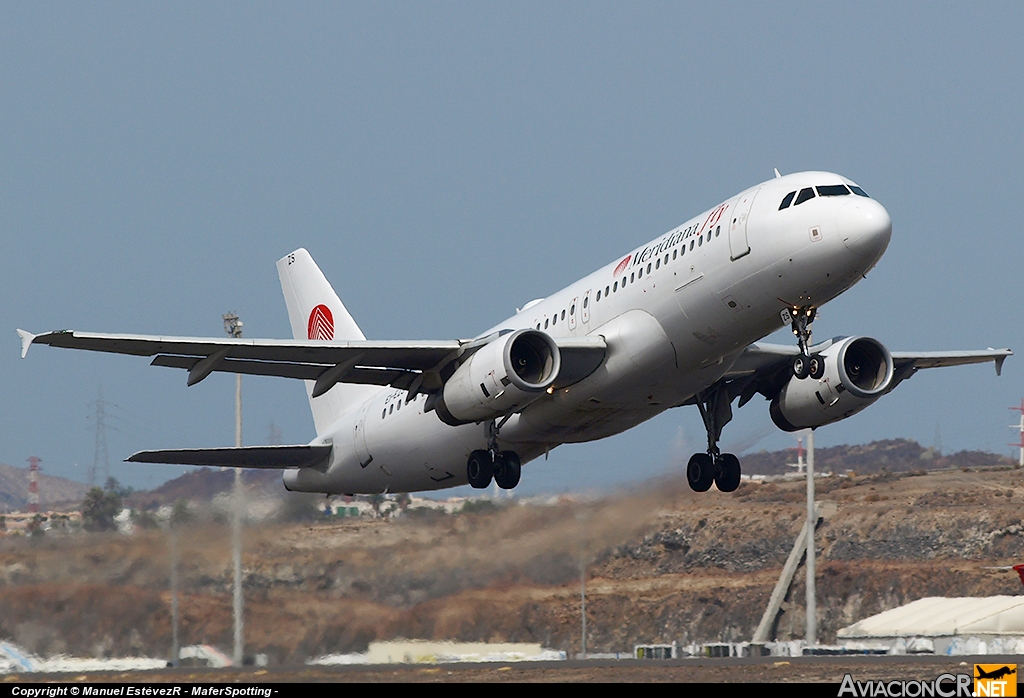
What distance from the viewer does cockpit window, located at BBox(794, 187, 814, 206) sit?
88.6 feet

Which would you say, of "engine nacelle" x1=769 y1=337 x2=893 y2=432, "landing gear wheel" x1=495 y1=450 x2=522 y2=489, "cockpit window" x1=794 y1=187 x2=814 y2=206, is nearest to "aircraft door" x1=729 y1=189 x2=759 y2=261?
"cockpit window" x1=794 y1=187 x2=814 y2=206

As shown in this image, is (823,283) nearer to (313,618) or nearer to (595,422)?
(595,422)

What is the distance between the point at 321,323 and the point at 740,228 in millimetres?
17544

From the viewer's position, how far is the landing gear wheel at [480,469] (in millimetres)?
32312

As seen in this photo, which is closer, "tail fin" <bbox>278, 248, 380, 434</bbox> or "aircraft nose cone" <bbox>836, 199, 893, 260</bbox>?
"aircraft nose cone" <bbox>836, 199, 893, 260</bbox>

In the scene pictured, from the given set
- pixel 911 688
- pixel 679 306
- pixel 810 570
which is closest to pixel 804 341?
pixel 679 306

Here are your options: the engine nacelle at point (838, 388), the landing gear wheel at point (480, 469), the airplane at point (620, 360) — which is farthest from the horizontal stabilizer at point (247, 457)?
the engine nacelle at point (838, 388)

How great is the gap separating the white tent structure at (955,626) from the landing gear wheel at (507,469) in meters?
17.7

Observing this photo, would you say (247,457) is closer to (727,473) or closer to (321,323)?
(321,323)

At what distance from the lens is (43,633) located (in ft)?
109

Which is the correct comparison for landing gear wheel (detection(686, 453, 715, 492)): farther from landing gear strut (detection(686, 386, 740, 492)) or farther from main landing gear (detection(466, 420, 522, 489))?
main landing gear (detection(466, 420, 522, 489))

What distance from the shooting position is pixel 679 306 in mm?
28188

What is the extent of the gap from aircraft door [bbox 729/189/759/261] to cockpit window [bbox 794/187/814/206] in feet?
3.22

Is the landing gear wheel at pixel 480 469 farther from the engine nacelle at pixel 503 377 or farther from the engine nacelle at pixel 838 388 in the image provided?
the engine nacelle at pixel 838 388
